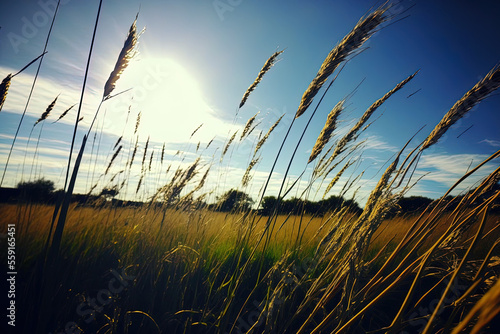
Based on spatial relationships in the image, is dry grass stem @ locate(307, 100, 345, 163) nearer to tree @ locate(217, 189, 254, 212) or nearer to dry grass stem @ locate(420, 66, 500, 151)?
dry grass stem @ locate(420, 66, 500, 151)

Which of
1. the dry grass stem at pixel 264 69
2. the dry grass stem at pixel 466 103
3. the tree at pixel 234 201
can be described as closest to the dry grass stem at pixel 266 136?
the dry grass stem at pixel 264 69

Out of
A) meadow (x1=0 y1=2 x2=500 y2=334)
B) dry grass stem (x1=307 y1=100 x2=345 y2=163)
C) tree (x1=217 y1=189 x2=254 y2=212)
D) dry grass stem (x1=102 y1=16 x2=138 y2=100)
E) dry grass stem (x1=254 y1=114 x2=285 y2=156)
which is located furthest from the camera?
tree (x1=217 y1=189 x2=254 y2=212)

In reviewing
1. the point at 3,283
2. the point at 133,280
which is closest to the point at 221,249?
the point at 133,280

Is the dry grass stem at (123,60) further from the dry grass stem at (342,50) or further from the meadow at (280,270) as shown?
the dry grass stem at (342,50)

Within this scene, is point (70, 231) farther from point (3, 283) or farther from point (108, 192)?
point (108, 192)

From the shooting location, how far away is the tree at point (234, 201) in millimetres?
2836

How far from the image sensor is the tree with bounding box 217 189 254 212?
112 inches

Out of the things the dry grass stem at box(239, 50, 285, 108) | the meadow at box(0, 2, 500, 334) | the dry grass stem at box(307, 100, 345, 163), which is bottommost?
the meadow at box(0, 2, 500, 334)

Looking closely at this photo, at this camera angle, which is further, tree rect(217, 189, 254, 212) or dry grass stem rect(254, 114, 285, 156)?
tree rect(217, 189, 254, 212)

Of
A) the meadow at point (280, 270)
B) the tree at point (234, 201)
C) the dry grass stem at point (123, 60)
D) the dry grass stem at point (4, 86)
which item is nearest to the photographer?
the meadow at point (280, 270)

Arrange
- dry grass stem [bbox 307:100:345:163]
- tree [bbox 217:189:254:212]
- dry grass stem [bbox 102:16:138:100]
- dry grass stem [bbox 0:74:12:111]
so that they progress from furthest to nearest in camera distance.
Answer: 1. tree [bbox 217:189:254:212]
2. dry grass stem [bbox 0:74:12:111]
3. dry grass stem [bbox 307:100:345:163]
4. dry grass stem [bbox 102:16:138:100]

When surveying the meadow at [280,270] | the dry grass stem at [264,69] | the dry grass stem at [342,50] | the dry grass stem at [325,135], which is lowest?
the meadow at [280,270]

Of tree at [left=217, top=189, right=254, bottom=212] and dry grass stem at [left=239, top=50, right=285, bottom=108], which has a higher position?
dry grass stem at [left=239, top=50, right=285, bottom=108]

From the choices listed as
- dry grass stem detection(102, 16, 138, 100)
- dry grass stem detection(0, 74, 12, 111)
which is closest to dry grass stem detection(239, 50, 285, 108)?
dry grass stem detection(102, 16, 138, 100)
